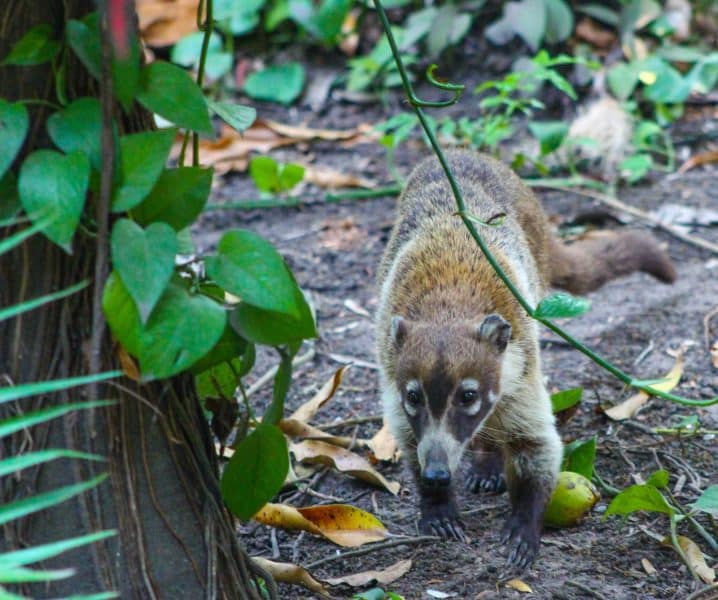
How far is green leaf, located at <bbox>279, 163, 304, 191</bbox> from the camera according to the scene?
6395 millimetres

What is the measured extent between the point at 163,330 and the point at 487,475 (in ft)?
7.85

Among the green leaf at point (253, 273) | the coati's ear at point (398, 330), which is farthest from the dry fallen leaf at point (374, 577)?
the green leaf at point (253, 273)

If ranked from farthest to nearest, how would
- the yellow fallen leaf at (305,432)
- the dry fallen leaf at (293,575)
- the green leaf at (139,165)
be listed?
the yellow fallen leaf at (305,432) < the dry fallen leaf at (293,575) < the green leaf at (139,165)

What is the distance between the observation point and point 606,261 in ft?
17.3

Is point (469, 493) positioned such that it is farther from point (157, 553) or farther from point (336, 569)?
point (157, 553)

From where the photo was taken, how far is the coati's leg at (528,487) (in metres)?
3.44

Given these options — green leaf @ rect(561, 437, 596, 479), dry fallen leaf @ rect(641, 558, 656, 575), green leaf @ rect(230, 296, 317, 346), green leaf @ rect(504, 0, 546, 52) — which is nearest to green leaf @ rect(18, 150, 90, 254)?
green leaf @ rect(230, 296, 317, 346)

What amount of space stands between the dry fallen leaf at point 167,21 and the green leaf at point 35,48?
6.34 meters

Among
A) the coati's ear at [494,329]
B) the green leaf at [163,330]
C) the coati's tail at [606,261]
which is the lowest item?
the coati's tail at [606,261]

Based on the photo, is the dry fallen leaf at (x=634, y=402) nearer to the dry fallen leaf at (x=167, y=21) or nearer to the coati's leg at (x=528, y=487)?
the coati's leg at (x=528, y=487)

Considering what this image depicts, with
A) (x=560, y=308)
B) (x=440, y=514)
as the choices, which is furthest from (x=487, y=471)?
(x=560, y=308)

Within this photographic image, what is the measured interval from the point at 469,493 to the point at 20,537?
217cm

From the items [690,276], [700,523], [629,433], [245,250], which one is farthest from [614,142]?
[245,250]

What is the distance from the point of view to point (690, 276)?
5.75 meters
